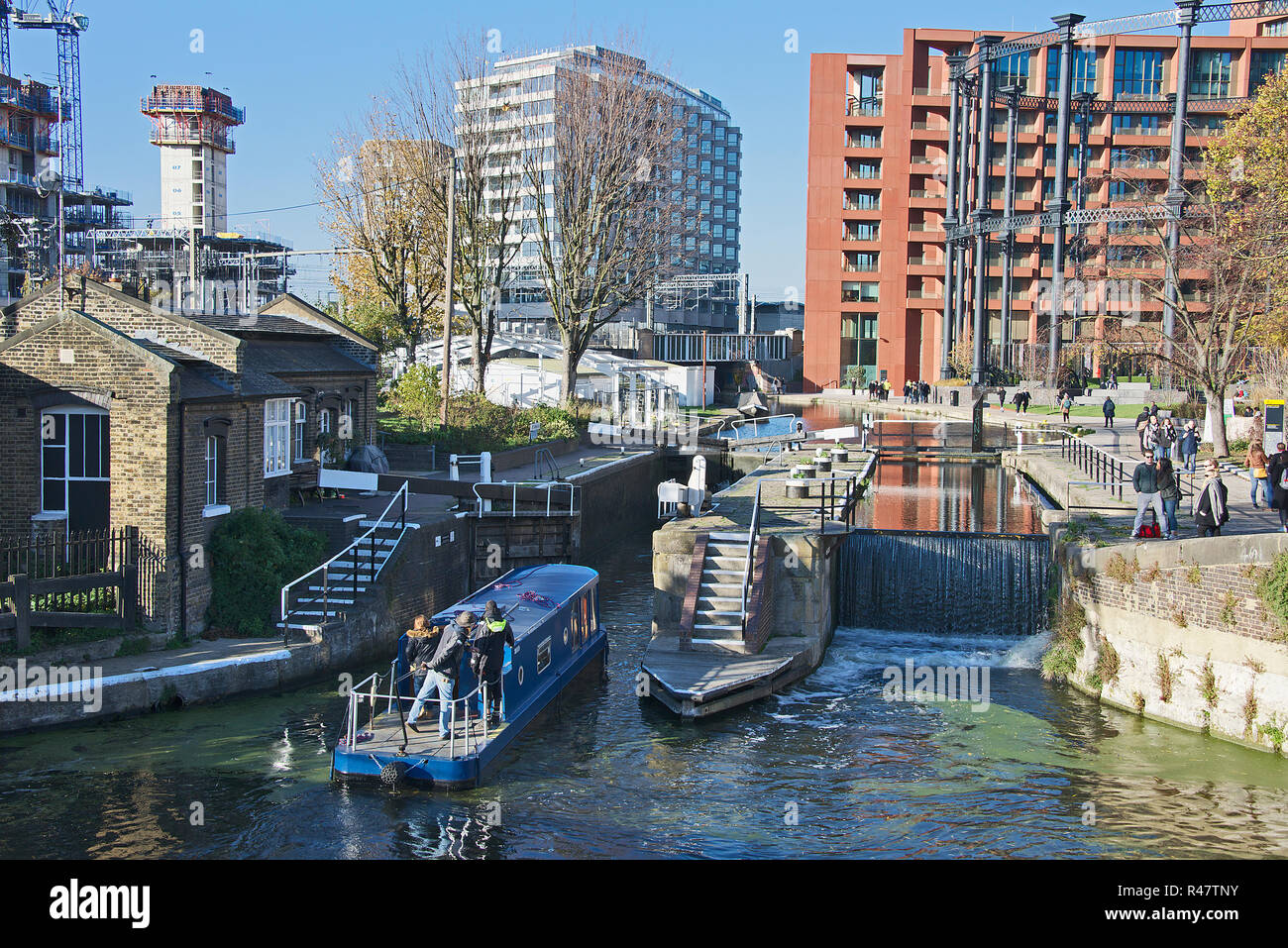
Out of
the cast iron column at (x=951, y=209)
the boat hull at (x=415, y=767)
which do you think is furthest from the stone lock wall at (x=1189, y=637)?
the cast iron column at (x=951, y=209)

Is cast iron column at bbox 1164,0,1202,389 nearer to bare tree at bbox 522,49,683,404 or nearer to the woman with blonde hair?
bare tree at bbox 522,49,683,404

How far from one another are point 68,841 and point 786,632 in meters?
12.9

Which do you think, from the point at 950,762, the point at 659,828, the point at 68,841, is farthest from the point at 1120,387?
the point at 68,841

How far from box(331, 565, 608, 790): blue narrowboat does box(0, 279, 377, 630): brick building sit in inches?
189

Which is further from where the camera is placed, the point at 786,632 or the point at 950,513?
the point at 950,513

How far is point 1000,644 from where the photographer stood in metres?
24.1

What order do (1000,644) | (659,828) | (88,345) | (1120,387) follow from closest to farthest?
1. (659,828)
2. (88,345)
3. (1000,644)
4. (1120,387)

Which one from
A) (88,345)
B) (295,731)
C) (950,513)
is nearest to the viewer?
(295,731)

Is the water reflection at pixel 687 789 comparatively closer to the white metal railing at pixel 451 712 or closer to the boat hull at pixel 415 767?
the boat hull at pixel 415 767

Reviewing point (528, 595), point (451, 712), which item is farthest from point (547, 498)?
point (451, 712)

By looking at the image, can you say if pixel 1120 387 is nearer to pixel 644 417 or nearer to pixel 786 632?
pixel 644 417

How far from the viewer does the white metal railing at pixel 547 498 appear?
28.4m

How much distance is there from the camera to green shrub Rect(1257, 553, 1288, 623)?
55.9 ft

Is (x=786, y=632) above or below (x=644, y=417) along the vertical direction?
below
